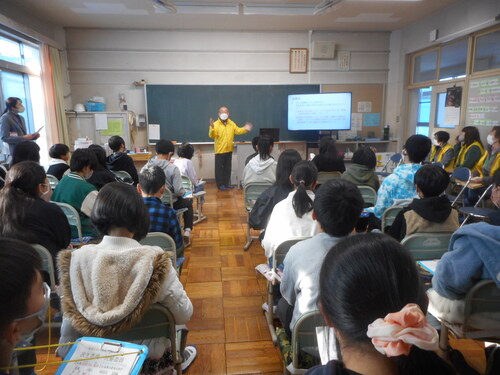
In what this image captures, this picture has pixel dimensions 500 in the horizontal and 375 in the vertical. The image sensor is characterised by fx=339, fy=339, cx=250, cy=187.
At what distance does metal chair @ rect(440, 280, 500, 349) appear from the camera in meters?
1.33

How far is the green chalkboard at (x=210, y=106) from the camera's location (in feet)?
21.4

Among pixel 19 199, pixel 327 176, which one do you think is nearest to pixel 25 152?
pixel 19 199

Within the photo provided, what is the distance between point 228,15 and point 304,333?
5.37 metres

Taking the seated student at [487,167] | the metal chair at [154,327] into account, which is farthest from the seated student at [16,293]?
the seated student at [487,167]

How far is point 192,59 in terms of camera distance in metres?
6.48

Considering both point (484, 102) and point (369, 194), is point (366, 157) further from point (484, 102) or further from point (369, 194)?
point (484, 102)

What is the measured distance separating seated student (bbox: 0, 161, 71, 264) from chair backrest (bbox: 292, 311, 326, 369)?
1.52m

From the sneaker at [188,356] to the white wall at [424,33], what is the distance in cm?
523

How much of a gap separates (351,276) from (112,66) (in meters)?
6.83

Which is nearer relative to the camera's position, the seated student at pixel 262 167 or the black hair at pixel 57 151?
the black hair at pixel 57 151

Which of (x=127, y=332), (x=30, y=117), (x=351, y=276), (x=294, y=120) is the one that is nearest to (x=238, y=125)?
(x=294, y=120)

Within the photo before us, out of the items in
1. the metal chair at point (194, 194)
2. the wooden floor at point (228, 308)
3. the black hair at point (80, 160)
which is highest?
the black hair at point (80, 160)

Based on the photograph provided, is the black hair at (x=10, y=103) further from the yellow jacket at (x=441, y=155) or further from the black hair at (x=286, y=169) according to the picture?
the yellow jacket at (x=441, y=155)

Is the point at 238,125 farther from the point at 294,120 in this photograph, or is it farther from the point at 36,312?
the point at 36,312
